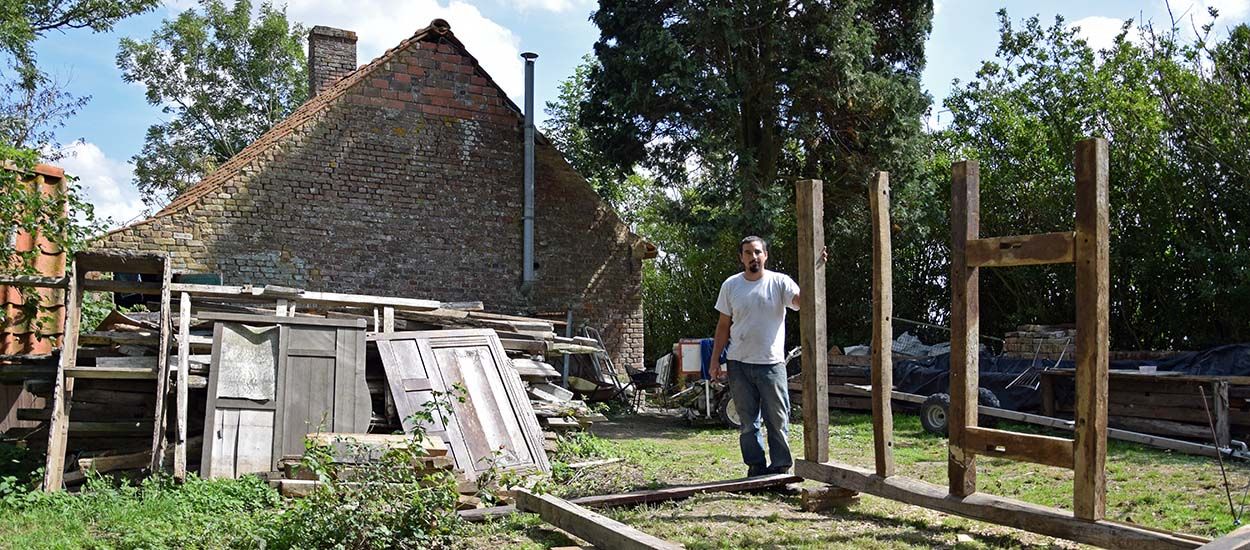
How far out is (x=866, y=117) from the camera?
16141mm

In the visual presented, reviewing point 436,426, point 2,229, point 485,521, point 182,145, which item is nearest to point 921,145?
point 436,426

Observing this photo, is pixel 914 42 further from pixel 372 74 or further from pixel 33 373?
pixel 33 373

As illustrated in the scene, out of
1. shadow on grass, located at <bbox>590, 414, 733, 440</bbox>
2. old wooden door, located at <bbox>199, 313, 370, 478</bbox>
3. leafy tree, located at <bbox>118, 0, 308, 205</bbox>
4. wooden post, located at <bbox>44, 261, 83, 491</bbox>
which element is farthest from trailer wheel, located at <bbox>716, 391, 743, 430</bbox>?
leafy tree, located at <bbox>118, 0, 308, 205</bbox>

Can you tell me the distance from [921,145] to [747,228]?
3.62 metres

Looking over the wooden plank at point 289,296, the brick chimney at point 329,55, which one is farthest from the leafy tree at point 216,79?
the wooden plank at point 289,296

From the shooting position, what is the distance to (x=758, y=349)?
711cm

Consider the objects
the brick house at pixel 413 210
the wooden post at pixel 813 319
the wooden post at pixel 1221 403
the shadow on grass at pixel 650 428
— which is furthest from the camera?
the brick house at pixel 413 210

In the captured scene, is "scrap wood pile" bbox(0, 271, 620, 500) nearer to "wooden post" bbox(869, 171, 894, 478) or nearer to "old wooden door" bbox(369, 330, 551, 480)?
"old wooden door" bbox(369, 330, 551, 480)

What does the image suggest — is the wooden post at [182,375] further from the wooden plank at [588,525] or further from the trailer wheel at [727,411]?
the trailer wheel at [727,411]

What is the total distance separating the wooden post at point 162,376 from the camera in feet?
25.4

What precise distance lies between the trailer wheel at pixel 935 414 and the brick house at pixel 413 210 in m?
6.34

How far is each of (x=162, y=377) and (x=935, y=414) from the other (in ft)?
28.6

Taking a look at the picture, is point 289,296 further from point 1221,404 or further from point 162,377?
point 1221,404

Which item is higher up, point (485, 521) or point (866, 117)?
point (866, 117)
